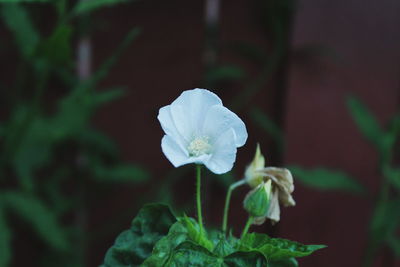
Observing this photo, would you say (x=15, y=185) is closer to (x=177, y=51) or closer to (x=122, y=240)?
(x=177, y=51)

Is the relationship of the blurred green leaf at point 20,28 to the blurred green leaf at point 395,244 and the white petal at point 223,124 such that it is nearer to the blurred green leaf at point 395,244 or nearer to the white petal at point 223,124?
the white petal at point 223,124

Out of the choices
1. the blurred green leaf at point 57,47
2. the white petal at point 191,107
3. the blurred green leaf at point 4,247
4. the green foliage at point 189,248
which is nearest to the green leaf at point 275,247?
the green foliage at point 189,248

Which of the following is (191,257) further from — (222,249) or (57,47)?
(57,47)

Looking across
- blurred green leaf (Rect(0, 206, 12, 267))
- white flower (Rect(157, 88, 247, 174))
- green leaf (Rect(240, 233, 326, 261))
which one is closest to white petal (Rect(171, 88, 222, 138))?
white flower (Rect(157, 88, 247, 174))

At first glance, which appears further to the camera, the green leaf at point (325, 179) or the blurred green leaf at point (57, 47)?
the green leaf at point (325, 179)

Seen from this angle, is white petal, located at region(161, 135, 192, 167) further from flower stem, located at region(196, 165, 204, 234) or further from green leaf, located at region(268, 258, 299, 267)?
green leaf, located at region(268, 258, 299, 267)

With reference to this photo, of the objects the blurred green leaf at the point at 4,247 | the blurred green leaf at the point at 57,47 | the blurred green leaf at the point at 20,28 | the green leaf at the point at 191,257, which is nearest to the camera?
the green leaf at the point at 191,257

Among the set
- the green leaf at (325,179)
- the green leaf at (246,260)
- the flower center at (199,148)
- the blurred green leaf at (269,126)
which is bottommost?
the green leaf at (325,179)
